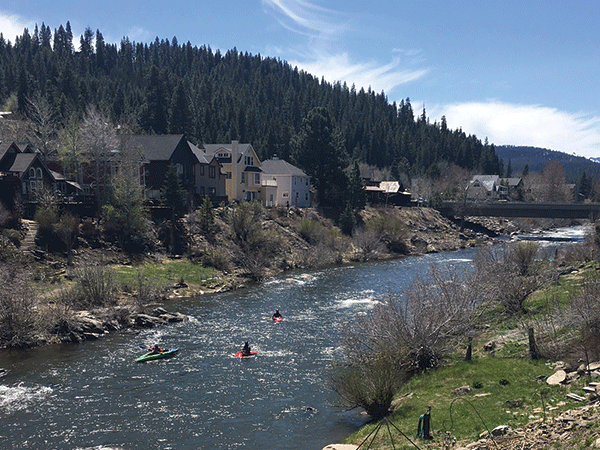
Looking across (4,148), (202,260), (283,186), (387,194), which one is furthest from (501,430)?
(387,194)

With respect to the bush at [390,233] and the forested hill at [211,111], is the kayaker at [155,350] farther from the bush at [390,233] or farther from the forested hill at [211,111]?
the forested hill at [211,111]

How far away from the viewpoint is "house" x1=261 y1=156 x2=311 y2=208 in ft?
289

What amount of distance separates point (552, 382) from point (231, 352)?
17.8 meters

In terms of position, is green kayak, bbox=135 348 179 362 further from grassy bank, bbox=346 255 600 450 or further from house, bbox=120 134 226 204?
house, bbox=120 134 226 204

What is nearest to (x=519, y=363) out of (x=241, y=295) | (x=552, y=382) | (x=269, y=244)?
(x=552, y=382)

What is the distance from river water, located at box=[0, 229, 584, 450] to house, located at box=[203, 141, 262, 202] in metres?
42.4

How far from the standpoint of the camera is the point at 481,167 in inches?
7160

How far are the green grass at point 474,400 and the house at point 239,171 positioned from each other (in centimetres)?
5976

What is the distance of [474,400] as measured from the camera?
21656 millimetres

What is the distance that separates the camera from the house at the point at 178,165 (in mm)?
71562

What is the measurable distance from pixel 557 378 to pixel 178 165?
59893 mm

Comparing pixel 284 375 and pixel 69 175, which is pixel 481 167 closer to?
pixel 69 175

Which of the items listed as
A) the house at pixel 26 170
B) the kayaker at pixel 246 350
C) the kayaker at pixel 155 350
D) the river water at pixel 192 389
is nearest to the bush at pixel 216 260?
the river water at pixel 192 389

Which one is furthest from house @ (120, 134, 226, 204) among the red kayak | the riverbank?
the red kayak
